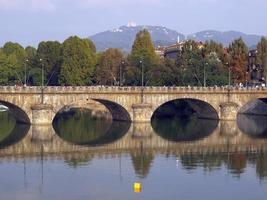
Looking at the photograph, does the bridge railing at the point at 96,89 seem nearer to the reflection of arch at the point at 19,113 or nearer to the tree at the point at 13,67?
the reflection of arch at the point at 19,113

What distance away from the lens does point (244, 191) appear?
40.2m

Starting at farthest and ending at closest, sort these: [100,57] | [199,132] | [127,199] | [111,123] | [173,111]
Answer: [100,57], [173,111], [111,123], [199,132], [127,199]

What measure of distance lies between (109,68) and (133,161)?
56.7 metres

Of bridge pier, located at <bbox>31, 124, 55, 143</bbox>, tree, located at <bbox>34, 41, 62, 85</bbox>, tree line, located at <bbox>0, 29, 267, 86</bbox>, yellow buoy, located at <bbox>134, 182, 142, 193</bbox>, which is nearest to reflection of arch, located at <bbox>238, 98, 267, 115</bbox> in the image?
tree line, located at <bbox>0, 29, 267, 86</bbox>

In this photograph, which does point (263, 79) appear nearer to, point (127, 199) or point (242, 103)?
point (242, 103)

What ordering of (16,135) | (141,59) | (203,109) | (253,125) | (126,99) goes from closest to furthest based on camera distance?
(16,135)
(126,99)
(253,125)
(203,109)
(141,59)

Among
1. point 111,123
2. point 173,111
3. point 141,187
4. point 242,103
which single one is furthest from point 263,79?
point 141,187

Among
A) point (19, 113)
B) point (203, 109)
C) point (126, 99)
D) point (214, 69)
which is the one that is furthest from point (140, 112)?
point (214, 69)

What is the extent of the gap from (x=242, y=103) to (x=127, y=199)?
165ft

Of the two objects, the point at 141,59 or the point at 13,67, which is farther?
the point at 13,67

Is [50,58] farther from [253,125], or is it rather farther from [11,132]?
[253,125]

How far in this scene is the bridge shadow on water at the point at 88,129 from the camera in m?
65.8

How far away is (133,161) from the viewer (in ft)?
169

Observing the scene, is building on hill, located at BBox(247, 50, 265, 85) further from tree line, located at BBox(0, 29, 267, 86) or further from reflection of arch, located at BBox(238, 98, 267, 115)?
reflection of arch, located at BBox(238, 98, 267, 115)
